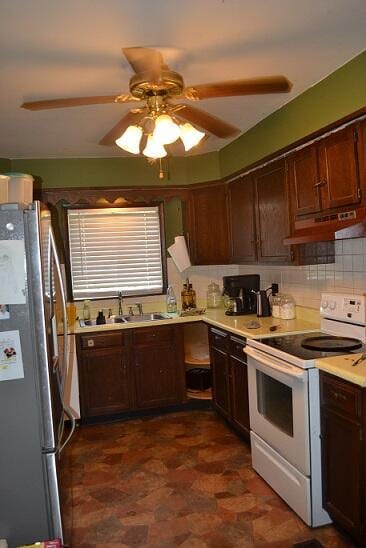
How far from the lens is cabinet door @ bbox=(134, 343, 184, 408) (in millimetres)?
3965

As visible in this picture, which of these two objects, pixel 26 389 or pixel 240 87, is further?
pixel 240 87

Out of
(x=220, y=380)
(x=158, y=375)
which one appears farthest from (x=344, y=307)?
(x=158, y=375)

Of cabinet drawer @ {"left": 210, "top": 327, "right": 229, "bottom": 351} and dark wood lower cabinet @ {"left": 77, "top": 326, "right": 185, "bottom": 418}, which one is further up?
cabinet drawer @ {"left": 210, "top": 327, "right": 229, "bottom": 351}

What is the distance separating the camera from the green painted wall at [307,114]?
236cm

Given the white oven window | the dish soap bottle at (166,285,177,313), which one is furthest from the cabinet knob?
the dish soap bottle at (166,285,177,313)

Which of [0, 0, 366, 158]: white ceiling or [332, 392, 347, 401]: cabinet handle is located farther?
[332, 392, 347, 401]: cabinet handle

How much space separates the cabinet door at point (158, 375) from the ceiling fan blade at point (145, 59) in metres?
2.59

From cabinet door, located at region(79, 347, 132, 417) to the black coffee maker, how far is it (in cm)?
108

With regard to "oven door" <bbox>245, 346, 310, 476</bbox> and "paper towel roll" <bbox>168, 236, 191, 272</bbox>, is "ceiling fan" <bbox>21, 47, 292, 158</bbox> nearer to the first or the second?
"oven door" <bbox>245, 346, 310, 476</bbox>

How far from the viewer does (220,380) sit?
12.2ft

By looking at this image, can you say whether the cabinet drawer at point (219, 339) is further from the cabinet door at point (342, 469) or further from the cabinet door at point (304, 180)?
the cabinet door at point (342, 469)

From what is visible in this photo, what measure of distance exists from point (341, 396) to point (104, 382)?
235 centimetres

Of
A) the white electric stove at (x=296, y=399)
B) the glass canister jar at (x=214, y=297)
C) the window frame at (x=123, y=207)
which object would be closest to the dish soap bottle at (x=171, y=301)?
the window frame at (x=123, y=207)

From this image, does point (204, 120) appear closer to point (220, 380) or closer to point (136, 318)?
point (220, 380)
